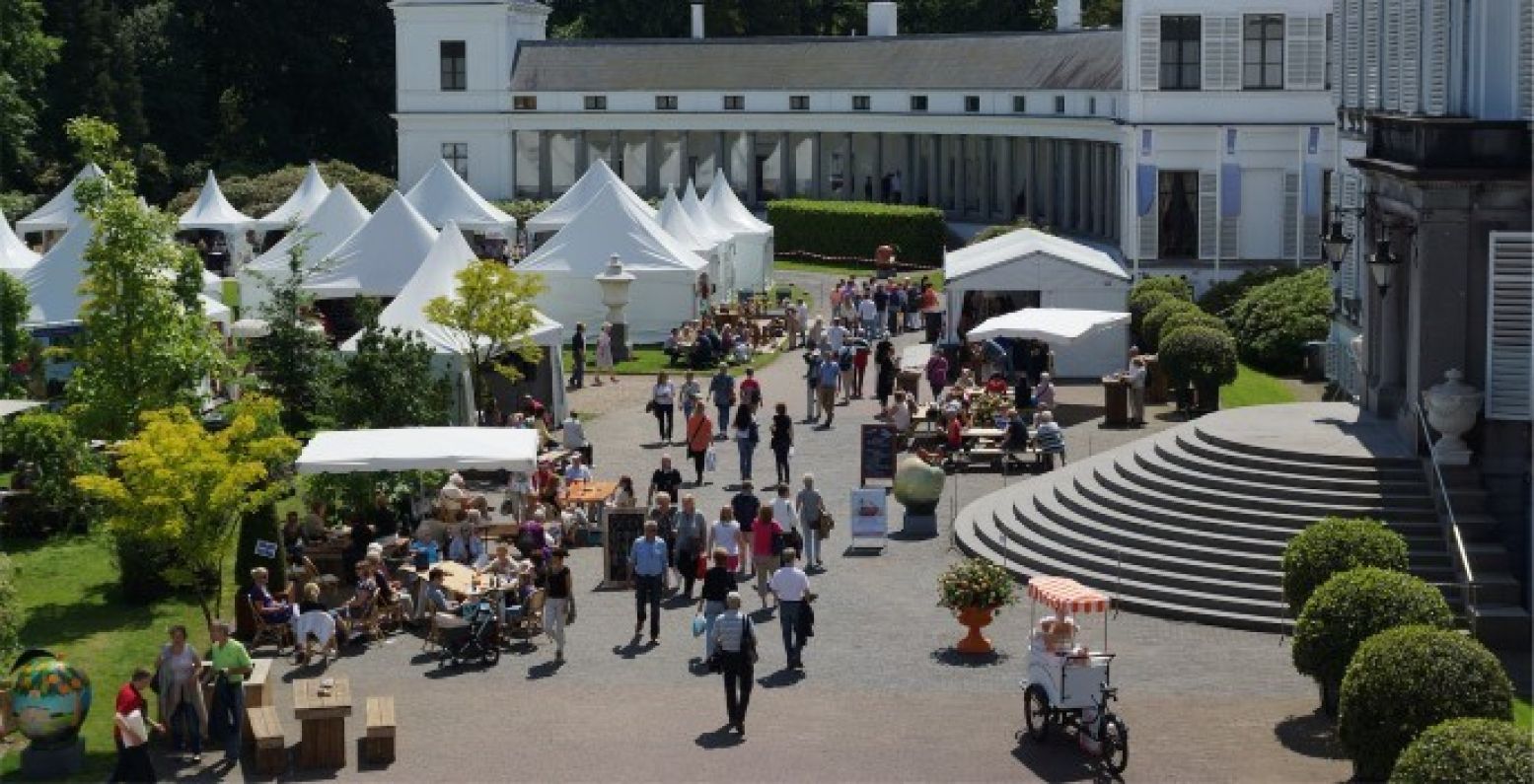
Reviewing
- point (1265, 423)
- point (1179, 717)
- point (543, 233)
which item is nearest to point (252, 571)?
point (1179, 717)

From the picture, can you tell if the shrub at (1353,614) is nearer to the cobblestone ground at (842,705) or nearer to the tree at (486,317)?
the cobblestone ground at (842,705)

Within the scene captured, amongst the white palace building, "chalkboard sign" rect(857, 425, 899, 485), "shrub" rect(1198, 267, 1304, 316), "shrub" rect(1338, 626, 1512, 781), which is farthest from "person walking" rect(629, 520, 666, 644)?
the white palace building

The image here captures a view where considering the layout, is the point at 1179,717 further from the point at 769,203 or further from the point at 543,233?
the point at 769,203

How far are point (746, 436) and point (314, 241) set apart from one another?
20.4 m

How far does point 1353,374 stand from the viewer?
120ft

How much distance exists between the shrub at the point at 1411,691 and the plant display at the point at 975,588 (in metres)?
5.85

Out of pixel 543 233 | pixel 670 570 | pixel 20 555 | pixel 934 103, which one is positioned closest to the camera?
pixel 670 570

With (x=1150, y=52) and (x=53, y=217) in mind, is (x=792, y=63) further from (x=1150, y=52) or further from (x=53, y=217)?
(x=53, y=217)

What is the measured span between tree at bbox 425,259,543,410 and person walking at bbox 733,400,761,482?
4.72 meters

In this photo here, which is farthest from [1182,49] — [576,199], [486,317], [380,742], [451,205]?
[380,742]

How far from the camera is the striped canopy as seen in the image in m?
22.7

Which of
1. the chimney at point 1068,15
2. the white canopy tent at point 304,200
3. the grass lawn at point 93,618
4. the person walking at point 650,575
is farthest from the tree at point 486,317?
the chimney at point 1068,15

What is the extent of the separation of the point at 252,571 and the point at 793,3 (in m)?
72.8

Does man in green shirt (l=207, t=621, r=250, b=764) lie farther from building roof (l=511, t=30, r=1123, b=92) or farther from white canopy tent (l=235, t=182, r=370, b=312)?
building roof (l=511, t=30, r=1123, b=92)
